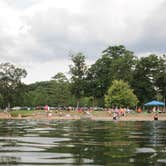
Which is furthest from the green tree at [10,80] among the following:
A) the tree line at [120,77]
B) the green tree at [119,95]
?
the green tree at [119,95]

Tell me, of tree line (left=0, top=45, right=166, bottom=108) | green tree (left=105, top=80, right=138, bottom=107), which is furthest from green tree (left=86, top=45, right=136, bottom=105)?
green tree (left=105, top=80, right=138, bottom=107)

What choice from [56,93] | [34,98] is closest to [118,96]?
[56,93]

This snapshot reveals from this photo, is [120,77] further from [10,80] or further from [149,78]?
[10,80]

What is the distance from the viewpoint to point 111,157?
1658cm

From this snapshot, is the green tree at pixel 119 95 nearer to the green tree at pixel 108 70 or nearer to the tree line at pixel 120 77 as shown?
the tree line at pixel 120 77

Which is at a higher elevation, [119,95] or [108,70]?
[108,70]

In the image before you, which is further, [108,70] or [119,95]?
[108,70]

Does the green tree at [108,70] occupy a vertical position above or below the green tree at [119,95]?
above

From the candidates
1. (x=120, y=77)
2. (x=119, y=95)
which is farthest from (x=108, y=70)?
(x=119, y=95)

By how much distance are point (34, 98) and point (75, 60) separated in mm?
67428

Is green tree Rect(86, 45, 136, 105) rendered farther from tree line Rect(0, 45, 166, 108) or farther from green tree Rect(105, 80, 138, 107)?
green tree Rect(105, 80, 138, 107)

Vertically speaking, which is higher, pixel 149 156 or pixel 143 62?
pixel 143 62

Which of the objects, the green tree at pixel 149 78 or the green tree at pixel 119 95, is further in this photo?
the green tree at pixel 149 78

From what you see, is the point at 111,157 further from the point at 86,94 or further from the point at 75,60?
the point at 86,94
